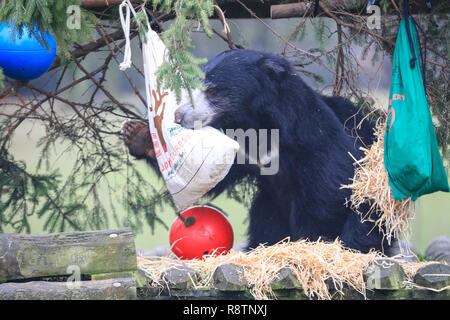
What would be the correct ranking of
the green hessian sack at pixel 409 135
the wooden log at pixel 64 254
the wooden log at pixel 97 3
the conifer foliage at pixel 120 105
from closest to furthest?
the wooden log at pixel 64 254
the green hessian sack at pixel 409 135
the wooden log at pixel 97 3
the conifer foliage at pixel 120 105

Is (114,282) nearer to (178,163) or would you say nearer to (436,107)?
(178,163)

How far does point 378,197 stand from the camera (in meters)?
4.79

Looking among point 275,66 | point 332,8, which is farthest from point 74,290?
point 332,8


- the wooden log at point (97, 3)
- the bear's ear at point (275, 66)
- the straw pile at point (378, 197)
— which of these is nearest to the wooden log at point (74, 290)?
the straw pile at point (378, 197)

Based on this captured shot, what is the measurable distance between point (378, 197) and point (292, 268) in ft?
3.15

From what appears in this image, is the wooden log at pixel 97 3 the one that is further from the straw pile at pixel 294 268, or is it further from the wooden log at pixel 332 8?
the straw pile at pixel 294 268

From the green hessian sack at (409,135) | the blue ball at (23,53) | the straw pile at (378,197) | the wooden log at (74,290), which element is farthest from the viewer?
the straw pile at (378,197)

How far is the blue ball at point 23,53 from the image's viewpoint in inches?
166

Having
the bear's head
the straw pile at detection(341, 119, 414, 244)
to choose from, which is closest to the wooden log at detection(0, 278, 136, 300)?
the bear's head

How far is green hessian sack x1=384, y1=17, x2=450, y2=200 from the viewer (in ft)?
14.8

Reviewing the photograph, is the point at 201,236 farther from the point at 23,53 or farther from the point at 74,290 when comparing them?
the point at 23,53

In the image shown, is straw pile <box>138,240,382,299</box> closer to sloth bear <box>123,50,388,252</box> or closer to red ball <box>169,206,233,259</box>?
red ball <box>169,206,233,259</box>

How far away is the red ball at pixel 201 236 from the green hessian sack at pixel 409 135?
1184 millimetres
